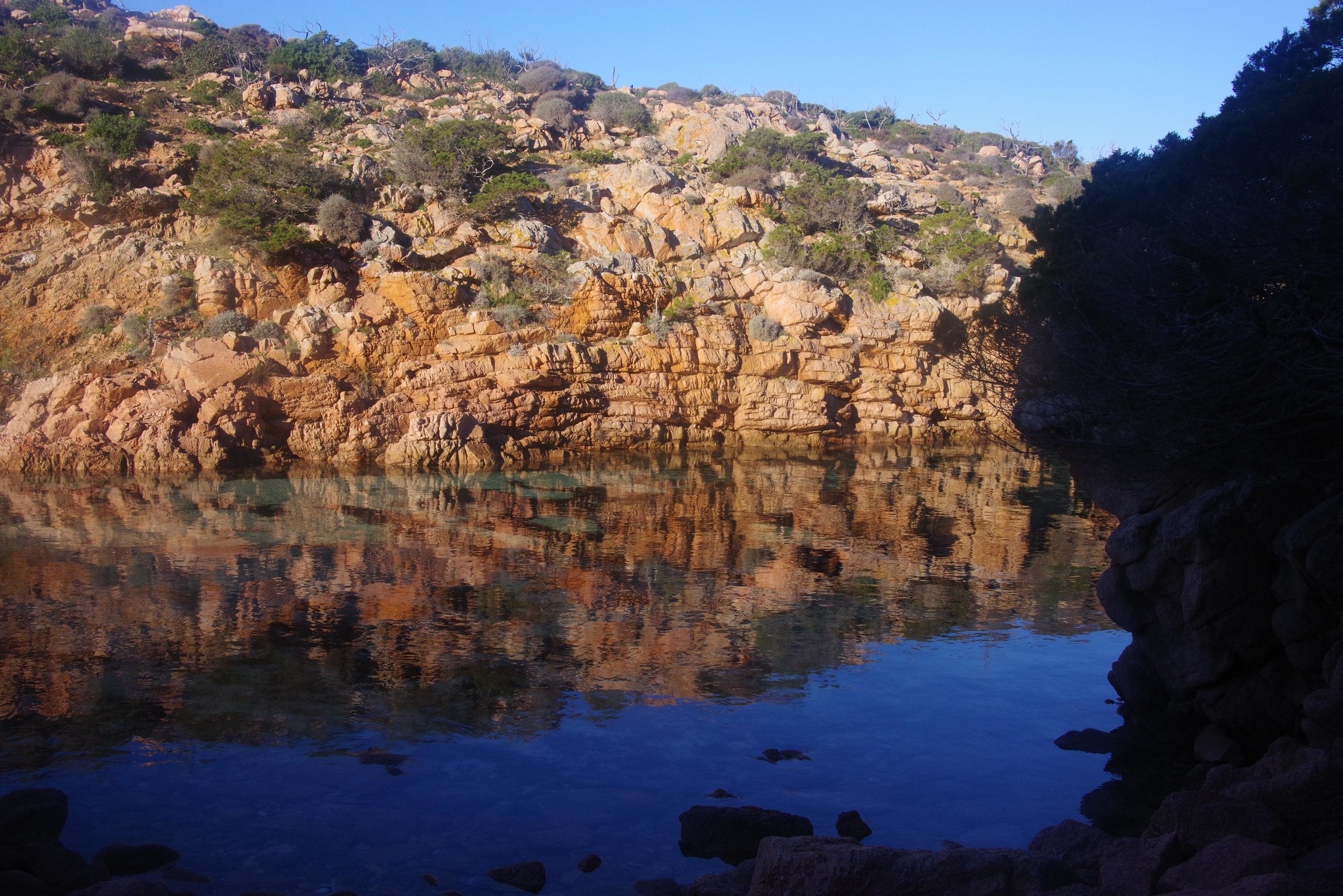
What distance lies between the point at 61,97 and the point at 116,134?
2.93m

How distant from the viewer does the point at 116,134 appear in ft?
82.0

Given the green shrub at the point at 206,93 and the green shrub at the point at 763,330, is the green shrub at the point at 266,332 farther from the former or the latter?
the green shrub at the point at 206,93

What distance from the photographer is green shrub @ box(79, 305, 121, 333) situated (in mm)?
21234

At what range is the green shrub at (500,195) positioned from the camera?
25.1 meters

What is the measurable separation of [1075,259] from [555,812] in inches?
367

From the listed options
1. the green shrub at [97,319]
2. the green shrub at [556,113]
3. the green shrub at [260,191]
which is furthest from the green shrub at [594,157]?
the green shrub at [97,319]

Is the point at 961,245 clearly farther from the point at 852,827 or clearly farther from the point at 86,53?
the point at 86,53

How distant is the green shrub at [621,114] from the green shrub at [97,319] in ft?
68.3

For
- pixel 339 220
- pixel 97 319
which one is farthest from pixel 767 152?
pixel 97 319

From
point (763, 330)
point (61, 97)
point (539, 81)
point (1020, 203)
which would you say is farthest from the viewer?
point (539, 81)

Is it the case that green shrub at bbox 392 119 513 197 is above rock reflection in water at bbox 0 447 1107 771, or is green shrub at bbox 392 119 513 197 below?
above

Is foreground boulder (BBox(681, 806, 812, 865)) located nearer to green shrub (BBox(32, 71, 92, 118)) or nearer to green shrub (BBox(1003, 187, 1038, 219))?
green shrub (BBox(32, 71, 92, 118))

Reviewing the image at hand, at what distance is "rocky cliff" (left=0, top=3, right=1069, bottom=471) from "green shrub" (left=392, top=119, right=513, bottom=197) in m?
0.67

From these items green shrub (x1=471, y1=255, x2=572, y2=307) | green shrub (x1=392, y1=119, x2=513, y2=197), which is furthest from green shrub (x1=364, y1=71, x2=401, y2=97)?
green shrub (x1=471, y1=255, x2=572, y2=307)
